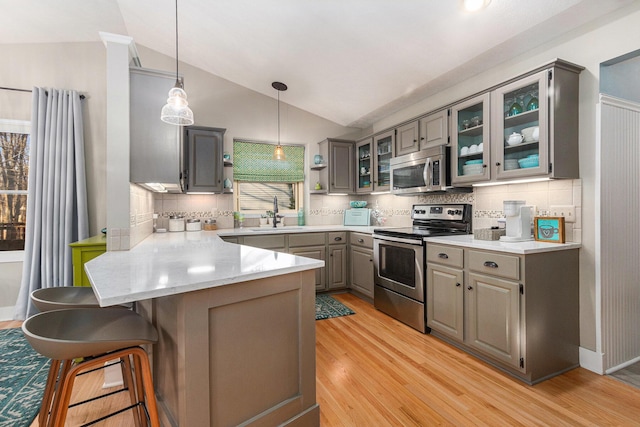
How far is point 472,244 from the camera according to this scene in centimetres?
233

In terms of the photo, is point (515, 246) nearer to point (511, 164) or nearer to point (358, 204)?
point (511, 164)

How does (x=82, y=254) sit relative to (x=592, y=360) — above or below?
above

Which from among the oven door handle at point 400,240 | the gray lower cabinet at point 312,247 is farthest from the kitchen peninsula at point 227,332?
the gray lower cabinet at point 312,247

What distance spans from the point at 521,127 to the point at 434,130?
33.6 inches

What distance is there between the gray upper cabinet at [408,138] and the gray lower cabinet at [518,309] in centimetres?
145

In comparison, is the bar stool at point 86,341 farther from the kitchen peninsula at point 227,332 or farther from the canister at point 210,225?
the canister at point 210,225

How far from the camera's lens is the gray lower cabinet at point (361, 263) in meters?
3.69

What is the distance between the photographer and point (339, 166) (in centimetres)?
452

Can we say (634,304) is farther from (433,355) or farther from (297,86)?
(297,86)

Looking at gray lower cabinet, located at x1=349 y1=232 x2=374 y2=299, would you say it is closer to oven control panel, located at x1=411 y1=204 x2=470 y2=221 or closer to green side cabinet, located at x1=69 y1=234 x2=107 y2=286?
oven control panel, located at x1=411 y1=204 x2=470 y2=221

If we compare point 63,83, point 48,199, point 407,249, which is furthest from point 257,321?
point 63,83

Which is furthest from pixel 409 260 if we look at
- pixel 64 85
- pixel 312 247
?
pixel 64 85

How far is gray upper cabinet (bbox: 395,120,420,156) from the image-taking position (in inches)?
134

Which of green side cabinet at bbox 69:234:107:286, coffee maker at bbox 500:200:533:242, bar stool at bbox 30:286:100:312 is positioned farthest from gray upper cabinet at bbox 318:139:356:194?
bar stool at bbox 30:286:100:312
